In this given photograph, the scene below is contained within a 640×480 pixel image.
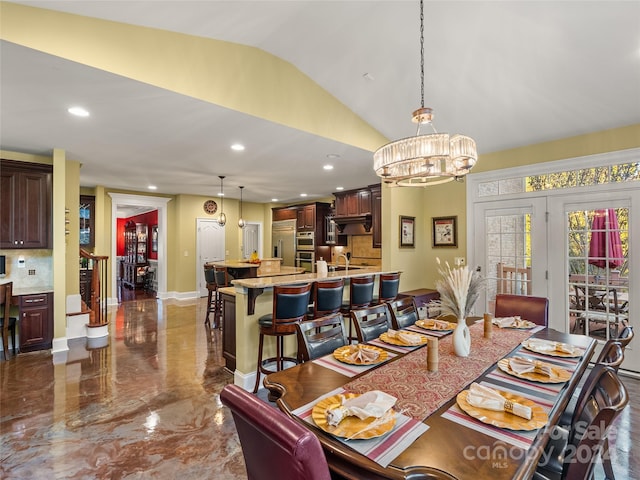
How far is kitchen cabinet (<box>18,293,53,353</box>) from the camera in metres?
4.00

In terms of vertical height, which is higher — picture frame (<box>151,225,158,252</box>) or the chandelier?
the chandelier

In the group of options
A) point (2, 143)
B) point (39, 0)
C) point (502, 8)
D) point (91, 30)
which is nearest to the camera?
point (39, 0)

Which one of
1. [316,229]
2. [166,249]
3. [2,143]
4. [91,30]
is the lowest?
[166,249]

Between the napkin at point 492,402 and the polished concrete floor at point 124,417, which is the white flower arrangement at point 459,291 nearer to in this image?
the napkin at point 492,402

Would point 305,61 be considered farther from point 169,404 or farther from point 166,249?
point 166,249

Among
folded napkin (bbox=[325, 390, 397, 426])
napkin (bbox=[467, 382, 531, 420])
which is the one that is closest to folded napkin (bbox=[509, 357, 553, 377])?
napkin (bbox=[467, 382, 531, 420])

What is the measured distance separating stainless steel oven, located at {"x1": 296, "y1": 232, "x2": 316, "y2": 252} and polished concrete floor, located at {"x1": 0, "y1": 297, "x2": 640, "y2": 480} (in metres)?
4.37

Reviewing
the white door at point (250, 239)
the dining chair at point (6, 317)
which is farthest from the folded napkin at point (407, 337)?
the white door at point (250, 239)

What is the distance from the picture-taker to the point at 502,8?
2508 mm

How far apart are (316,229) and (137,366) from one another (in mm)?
5280

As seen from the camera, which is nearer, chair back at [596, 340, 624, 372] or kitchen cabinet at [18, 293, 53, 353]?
chair back at [596, 340, 624, 372]

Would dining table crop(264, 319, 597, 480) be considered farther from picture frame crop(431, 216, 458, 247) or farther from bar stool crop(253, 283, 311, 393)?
picture frame crop(431, 216, 458, 247)

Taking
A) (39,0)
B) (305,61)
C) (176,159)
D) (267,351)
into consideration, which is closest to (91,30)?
(39,0)

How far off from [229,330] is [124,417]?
3.97 feet
